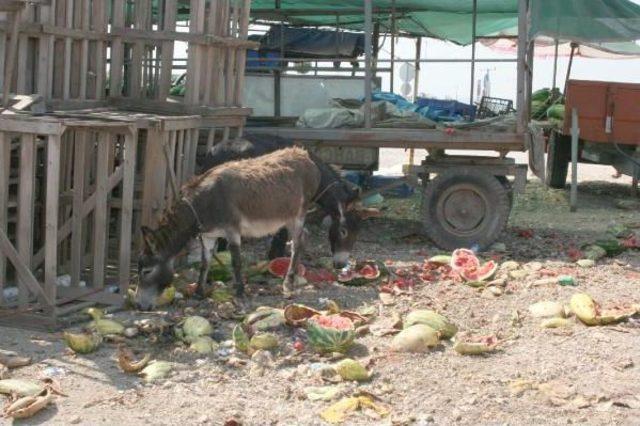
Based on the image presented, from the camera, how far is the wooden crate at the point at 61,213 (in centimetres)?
732

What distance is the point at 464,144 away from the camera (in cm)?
1080

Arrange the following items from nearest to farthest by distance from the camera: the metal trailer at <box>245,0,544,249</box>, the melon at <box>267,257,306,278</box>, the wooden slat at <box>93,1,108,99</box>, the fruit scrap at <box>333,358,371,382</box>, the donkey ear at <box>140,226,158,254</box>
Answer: the fruit scrap at <box>333,358,371,382</box>, the donkey ear at <box>140,226,158,254</box>, the melon at <box>267,257,306,278</box>, the wooden slat at <box>93,1,108,99</box>, the metal trailer at <box>245,0,544,249</box>

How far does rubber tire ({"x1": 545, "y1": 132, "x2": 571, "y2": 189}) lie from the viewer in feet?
55.1

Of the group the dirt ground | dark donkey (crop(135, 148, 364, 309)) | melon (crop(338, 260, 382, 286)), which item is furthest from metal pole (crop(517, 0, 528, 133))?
dark donkey (crop(135, 148, 364, 309))

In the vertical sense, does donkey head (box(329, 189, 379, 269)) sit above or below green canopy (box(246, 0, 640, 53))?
below

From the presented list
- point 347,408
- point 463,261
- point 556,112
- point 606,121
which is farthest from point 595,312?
point 556,112

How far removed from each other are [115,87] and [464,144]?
4059 mm

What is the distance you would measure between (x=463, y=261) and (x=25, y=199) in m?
4.36

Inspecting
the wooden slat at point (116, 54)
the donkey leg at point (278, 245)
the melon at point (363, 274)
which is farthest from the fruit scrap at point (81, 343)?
the wooden slat at point (116, 54)

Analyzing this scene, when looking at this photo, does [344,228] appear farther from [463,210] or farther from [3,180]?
[3,180]

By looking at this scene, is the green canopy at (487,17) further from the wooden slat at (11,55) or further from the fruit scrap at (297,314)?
the wooden slat at (11,55)

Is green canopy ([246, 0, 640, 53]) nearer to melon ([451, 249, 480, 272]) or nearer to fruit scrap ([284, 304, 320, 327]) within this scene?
melon ([451, 249, 480, 272])

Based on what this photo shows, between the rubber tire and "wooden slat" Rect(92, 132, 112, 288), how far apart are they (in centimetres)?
1044

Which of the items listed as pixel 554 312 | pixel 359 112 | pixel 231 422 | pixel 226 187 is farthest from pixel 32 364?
pixel 359 112
